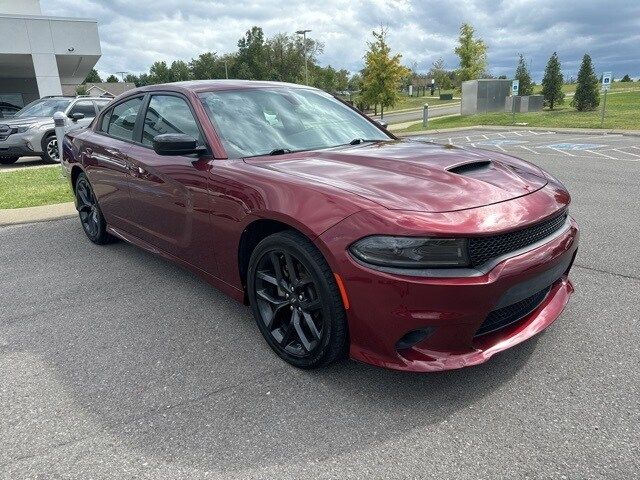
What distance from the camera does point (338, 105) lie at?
4.17m

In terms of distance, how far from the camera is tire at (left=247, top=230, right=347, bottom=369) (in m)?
2.43

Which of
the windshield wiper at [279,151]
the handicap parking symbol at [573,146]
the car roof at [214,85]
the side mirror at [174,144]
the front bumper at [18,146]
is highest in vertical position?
the car roof at [214,85]

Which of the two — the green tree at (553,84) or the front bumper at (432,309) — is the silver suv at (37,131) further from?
the green tree at (553,84)

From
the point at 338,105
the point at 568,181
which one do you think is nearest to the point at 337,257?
the point at 338,105

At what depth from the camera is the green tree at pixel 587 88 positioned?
2520cm

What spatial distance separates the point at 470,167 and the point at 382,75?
87.1 ft

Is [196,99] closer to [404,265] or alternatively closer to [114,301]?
[114,301]

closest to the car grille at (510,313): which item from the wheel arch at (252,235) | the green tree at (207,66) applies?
the wheel arch at (252,235)

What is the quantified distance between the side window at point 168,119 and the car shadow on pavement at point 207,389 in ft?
4.18

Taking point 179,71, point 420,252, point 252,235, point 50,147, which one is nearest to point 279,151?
point 252,235

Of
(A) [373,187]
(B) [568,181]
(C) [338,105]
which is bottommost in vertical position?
(B) [568,181]

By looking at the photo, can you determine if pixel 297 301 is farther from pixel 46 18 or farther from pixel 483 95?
pixel 483 95

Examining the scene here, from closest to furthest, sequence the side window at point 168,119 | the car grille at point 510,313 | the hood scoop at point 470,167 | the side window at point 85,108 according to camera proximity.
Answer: the car grille at point 510,313 < the hood scoop at point 470,167 < the side window at point 168,119 < the side window at point 85,108

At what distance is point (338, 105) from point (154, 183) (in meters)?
1.63
